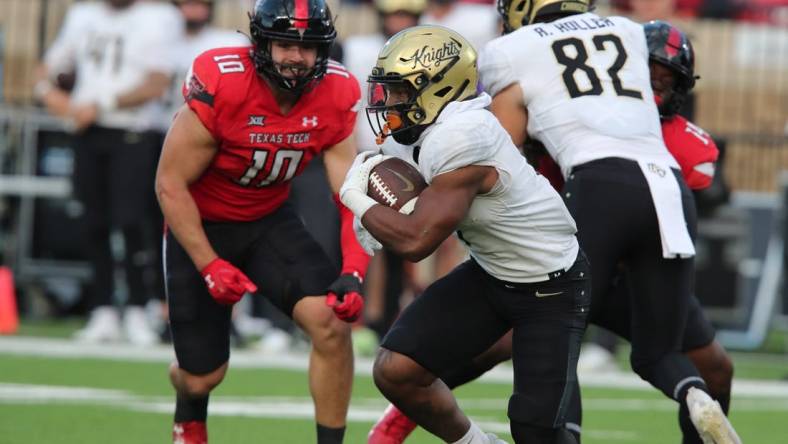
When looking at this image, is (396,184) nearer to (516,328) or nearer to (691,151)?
(516,328)

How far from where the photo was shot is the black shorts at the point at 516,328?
5383 millimetres

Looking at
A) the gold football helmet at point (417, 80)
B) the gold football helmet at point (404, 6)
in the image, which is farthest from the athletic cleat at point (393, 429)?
the gold football helmet at point (404, 6)

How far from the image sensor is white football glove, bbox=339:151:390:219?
5301 mm

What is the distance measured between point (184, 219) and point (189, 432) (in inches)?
34.4

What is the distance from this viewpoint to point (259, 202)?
647 cm

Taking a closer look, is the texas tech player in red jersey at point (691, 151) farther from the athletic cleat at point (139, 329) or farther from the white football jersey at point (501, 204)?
the athletic cleat at point (139, 329)

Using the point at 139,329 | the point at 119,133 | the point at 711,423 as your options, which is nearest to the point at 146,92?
the point at 119,133

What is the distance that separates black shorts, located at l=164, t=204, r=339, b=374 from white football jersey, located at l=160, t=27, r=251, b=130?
4.73 m

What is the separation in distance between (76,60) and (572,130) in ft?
19.2

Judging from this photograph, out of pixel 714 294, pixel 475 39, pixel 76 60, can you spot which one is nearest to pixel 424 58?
pixel 475 39

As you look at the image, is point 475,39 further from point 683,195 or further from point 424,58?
point 424,58

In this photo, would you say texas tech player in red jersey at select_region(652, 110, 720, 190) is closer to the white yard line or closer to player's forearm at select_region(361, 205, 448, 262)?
player's forearm at select_region(361, 205, 448, 262)

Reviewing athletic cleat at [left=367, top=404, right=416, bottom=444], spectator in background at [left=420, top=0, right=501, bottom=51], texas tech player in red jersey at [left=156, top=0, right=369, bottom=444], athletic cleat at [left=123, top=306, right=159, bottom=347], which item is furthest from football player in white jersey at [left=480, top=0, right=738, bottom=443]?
athletic cleat at [left=123, top=306, right=159, bottom=347]

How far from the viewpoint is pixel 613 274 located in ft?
20.1
